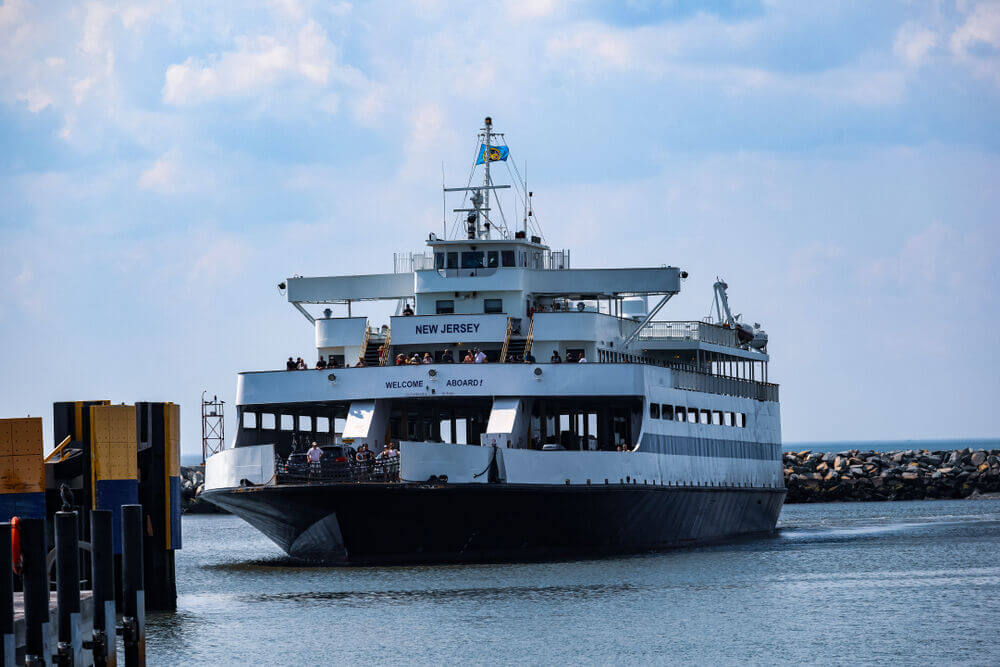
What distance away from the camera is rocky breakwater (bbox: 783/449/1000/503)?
8181 centimetres

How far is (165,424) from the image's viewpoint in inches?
1033

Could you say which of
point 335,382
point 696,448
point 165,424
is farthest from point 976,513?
point 165,424

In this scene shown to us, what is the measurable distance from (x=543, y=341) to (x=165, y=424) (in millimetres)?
13630

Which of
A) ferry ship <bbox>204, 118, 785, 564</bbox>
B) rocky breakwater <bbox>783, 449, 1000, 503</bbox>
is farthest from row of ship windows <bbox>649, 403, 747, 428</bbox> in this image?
rocky breakwater <bbox>783, 449, 1000, 503</bbox>

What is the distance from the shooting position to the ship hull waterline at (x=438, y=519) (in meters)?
32.6

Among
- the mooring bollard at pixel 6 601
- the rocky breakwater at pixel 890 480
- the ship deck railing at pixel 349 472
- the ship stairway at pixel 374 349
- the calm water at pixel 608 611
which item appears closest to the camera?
the mooring bollard at pixel 6 601

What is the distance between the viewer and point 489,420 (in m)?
36.8

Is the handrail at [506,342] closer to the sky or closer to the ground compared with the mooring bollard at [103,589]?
closer to the sky

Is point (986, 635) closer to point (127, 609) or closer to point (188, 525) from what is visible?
point (127, 609)

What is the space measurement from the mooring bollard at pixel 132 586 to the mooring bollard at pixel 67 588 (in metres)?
2.78

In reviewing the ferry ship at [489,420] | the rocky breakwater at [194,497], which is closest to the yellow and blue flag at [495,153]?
the ferry ship at [489,420]

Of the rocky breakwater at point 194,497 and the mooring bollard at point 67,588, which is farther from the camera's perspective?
the rocky breakwater at point 194,497

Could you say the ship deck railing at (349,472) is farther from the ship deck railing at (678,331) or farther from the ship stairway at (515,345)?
the ship deck railing at (678,331)

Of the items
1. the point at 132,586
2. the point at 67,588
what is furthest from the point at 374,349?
the point at 67,588
